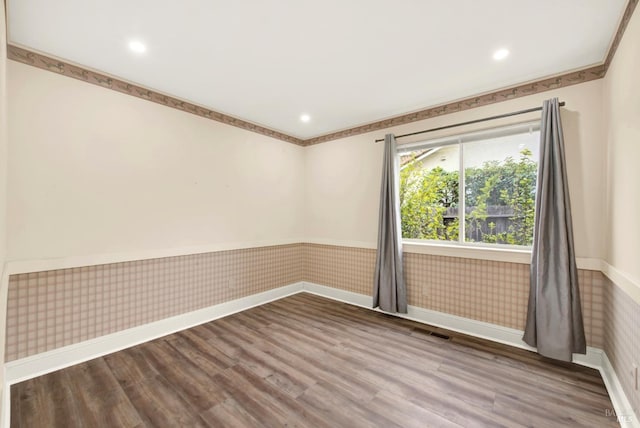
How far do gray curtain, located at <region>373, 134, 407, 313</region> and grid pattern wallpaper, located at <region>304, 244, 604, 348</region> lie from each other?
14 cm

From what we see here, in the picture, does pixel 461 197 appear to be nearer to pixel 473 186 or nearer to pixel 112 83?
pixel 473 186

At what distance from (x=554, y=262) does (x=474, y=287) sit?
748 mm

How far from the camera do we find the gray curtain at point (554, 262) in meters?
2.27

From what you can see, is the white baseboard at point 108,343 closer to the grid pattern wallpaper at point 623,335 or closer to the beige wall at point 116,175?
the beige wall at point 116,175

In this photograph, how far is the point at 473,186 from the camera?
2992 mm

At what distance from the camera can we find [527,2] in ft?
5.31

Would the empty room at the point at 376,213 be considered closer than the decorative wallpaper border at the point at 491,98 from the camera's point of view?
Yes

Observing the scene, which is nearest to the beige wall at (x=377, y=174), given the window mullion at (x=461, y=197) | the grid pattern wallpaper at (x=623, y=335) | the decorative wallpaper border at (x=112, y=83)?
the window mullion at (x=461, y=197)

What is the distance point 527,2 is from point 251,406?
311cm

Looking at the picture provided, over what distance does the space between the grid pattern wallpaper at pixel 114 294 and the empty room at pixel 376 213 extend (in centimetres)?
2

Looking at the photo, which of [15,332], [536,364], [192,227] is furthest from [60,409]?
[536,364]

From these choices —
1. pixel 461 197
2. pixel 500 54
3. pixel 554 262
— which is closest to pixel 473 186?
pixel 461 197

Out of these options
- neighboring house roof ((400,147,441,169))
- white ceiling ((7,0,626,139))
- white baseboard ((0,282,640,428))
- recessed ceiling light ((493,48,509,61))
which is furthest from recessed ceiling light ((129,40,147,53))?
neighboring house roof ((400,147,441,169))

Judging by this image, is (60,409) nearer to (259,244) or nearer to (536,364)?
(259,244)
